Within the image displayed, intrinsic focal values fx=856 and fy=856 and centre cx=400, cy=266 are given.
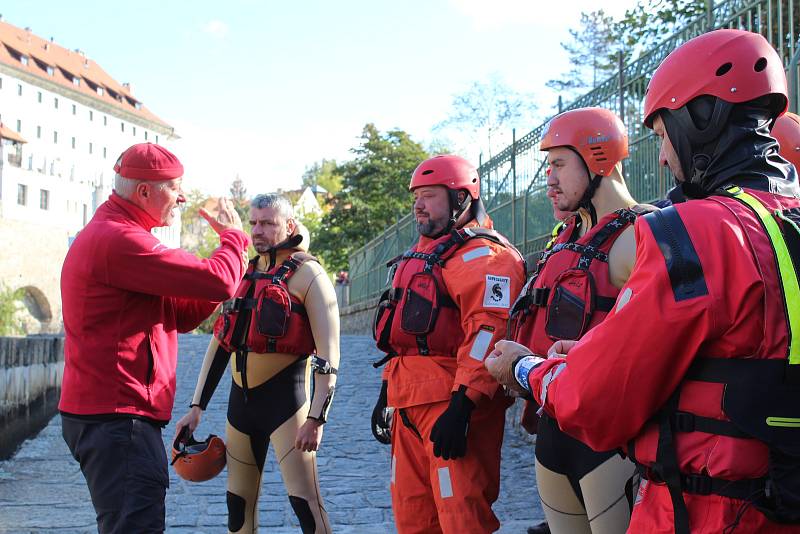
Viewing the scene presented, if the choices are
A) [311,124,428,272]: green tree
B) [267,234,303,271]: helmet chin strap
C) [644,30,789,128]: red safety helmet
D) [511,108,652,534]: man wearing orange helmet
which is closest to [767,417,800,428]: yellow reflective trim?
[644,30,789,128]: red safety helmet

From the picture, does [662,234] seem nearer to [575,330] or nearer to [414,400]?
[575,330]

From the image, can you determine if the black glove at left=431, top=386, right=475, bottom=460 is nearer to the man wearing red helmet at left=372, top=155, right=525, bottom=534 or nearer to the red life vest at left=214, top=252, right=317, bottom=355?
the man wearing red helmet at left=372, top=155, right=525, bottom=534

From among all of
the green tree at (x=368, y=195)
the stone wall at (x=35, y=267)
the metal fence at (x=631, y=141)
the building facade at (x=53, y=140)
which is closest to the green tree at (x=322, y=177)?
the building facade at (x=53, y=140)

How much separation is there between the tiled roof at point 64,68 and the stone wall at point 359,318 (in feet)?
186

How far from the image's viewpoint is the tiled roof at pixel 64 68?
79.5m

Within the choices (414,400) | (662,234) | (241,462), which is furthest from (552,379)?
(241,462)

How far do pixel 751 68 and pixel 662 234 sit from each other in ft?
1.79

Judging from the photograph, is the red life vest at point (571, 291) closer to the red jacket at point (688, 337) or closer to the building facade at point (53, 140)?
the red jacket at point (688, 337)

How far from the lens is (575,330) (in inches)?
129

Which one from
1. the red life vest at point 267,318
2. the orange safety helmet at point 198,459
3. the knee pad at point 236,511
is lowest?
the knee pad at point 236,511

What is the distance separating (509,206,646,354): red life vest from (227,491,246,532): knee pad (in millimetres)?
2170

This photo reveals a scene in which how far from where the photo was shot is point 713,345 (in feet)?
6.38

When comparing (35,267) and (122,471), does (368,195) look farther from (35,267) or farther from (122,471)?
(122,471)

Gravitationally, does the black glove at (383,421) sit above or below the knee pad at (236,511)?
above
